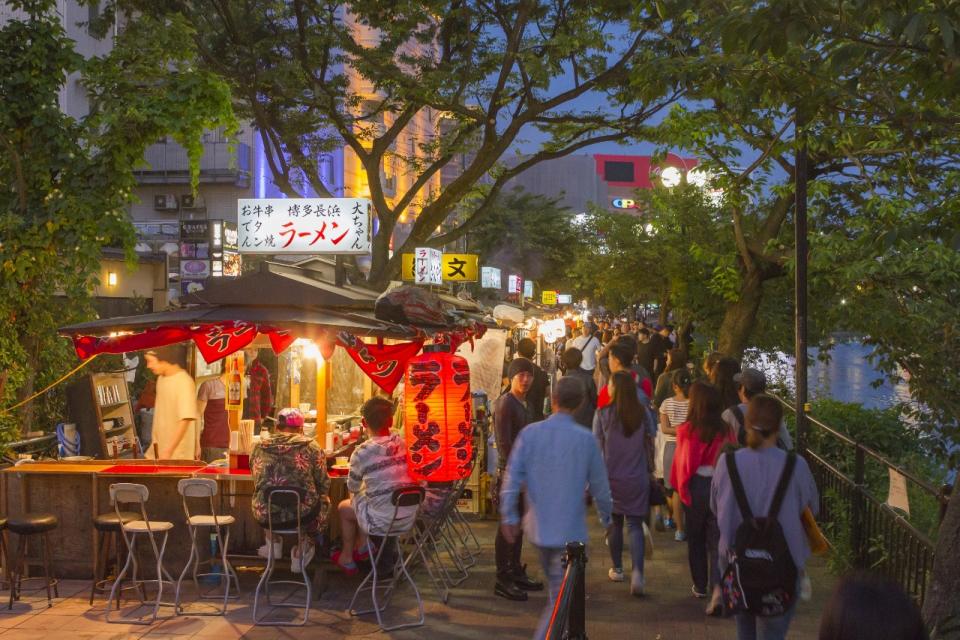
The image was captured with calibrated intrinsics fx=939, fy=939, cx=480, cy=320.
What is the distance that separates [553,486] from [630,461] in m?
2.19

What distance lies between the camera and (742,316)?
1666cm

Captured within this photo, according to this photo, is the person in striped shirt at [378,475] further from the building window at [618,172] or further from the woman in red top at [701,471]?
the building window at [618,172]

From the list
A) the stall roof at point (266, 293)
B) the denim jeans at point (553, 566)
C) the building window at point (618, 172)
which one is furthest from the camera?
the building window at point (618, 172)

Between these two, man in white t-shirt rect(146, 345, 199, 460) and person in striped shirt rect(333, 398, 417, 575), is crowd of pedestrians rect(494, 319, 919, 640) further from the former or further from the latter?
man in white t-shirt rect(146, 345, 199, 460)

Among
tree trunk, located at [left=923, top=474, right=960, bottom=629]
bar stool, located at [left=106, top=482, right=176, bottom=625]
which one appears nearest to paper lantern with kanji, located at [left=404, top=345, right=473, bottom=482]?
bar stool, located at [left=106, top=482, right=176, bottom=625]

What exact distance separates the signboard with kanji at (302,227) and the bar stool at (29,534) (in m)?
4.26

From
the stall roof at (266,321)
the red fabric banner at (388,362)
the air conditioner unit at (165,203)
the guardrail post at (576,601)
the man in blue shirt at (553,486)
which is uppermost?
the air conditioner unit at (165,203)

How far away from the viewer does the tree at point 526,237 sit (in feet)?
158

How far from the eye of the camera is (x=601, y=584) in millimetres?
8359

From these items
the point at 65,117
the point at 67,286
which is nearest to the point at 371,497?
the point at 67,286

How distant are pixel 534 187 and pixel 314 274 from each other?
84.8m

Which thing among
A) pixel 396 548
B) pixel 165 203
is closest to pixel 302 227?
pixel 396 548

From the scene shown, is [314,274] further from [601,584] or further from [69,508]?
[601,584]

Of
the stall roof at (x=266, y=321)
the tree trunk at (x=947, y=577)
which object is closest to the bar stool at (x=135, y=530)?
the stall roof at (x=266, y=321)
